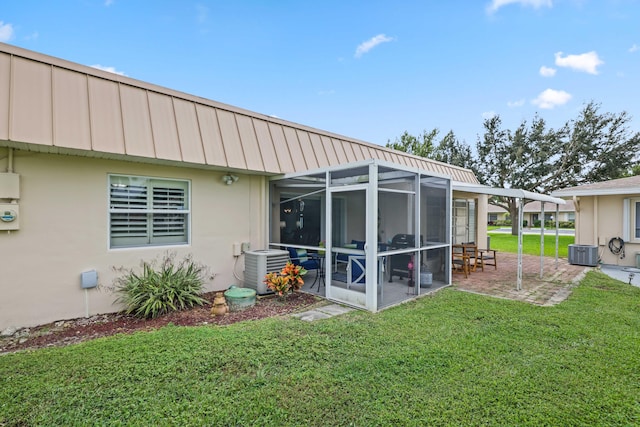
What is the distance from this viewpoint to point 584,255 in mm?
9547

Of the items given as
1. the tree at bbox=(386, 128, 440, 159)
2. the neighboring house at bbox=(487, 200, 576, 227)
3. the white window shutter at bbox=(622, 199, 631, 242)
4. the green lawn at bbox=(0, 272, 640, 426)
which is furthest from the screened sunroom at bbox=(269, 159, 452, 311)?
the neighboring house at bbox=(487, 200, 576, 227)

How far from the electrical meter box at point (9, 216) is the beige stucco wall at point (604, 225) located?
47.6 ft

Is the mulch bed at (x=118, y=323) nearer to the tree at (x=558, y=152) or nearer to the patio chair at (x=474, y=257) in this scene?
the patio chair at (x=474, y=257)

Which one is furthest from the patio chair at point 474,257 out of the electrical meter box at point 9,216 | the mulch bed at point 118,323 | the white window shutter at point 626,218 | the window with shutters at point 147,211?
the electrical meter box at point 9,216

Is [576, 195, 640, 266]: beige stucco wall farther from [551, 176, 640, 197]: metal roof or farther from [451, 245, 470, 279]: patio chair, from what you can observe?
[451, 245, 470, 279]: patio chair

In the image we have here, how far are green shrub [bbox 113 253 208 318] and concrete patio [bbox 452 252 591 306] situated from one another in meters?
5.68

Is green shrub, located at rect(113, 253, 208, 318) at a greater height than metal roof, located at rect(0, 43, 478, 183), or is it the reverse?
metal roof, located at rect(0, 43, 478, 183)

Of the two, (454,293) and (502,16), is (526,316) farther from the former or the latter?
(502,16)

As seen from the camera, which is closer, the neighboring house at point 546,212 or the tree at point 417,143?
the tree at point 417,143

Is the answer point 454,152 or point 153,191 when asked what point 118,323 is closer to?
point 153,191

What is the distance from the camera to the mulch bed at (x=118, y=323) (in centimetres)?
388

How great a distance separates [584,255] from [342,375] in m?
10.6

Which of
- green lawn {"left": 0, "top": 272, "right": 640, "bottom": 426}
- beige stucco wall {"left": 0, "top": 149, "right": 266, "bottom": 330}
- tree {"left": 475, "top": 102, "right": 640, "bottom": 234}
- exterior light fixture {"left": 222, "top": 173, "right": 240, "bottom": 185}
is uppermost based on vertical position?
tree {"left": 475, "top": 102, "right": 640, "bottom": 234}

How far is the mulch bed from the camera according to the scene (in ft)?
12.7
